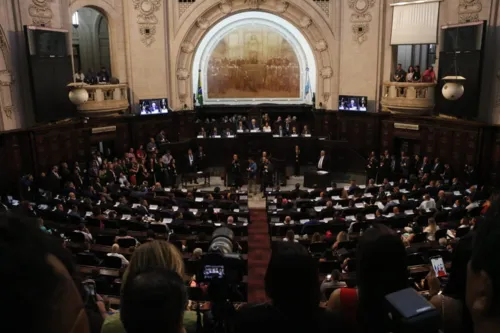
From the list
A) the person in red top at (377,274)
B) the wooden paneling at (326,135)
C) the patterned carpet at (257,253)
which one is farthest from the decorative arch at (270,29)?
the person in red top at (377,274)

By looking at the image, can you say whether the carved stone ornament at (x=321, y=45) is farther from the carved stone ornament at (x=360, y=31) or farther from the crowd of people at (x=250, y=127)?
the crowd of people at (x=250, y=127)

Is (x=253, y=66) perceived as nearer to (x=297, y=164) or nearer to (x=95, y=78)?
(x=297, y=164)

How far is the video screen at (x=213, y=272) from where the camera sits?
322 cm

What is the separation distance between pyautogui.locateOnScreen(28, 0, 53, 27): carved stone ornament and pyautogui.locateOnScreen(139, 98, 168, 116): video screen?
18.8 feet

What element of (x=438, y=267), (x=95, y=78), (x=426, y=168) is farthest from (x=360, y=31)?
(x=438, y=267)

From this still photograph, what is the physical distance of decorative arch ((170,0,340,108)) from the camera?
893 inches

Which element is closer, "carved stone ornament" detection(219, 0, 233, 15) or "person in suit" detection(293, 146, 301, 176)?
"person in suit" detection(293, 146, 301, 176)

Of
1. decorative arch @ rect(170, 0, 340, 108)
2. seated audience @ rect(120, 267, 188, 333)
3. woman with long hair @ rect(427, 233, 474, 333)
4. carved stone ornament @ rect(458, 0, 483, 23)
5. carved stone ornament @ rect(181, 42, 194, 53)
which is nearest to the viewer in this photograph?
seated audience @ rect(120, 267, 188, 333)

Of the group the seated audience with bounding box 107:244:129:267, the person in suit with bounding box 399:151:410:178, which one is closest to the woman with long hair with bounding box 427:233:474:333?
the seated audience with bounding box 107:244:129:267

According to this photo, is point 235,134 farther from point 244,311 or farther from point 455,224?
point 244,311

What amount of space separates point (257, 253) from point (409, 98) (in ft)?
36.9

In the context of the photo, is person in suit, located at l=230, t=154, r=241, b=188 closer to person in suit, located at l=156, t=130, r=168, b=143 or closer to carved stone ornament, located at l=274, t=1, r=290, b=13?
person in suit, located at l=156, t=130, r=168, b=143

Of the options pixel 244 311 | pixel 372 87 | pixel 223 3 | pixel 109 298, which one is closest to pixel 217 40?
pixel 223 3

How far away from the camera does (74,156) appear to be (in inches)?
765
